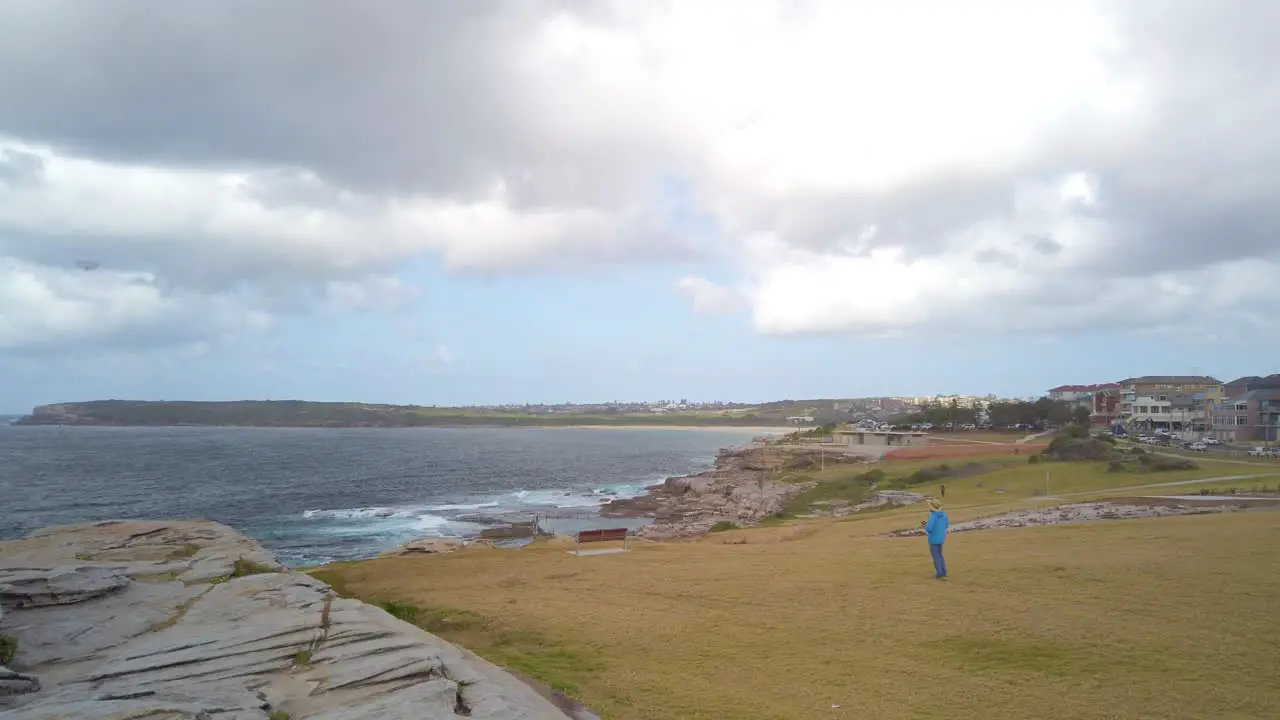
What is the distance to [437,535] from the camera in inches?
1975

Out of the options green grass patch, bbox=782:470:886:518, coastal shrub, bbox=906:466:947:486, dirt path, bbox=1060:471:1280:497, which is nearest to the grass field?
dirt path, bbox=1060:471:1280:497

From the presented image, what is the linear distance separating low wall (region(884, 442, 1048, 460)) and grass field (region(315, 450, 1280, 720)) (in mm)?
47193

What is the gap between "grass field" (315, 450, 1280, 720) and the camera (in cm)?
965

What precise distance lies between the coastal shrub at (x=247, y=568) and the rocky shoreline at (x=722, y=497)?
91.1ft

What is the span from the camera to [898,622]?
42.9 feet

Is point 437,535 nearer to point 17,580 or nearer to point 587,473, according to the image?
point 17,580

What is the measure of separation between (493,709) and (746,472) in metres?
83.3

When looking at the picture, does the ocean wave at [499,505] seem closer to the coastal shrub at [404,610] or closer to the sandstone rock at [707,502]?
the sandstone rock at [707,502]

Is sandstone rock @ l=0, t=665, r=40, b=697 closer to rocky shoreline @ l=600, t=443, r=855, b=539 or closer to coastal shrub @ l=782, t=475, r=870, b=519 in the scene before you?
rocky shoreline @ l=600, t=443, r=855, b=539

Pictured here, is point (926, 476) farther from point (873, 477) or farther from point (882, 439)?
point (882, 439)

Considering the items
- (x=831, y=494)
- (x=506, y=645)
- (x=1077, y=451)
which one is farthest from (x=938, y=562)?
(x=831, y=494)

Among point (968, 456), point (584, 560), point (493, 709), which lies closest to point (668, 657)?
point (493, 709)

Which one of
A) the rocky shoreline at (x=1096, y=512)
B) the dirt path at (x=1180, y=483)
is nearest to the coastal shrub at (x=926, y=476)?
the dirt path at (x=1180, y=483)

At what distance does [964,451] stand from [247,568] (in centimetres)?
6618
